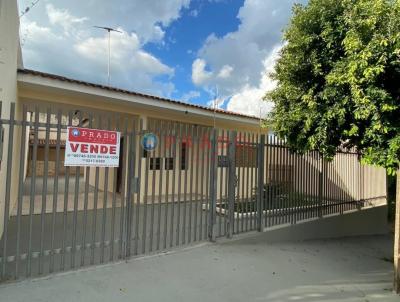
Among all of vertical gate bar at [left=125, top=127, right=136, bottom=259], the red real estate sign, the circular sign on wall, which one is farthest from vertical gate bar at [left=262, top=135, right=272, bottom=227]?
the red real estate sign

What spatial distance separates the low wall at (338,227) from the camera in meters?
6.89

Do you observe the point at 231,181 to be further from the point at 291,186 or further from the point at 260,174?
the point at 291,186

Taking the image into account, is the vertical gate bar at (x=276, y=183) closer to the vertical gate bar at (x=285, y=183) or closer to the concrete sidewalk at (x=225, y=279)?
the vertical gate bar at (x=285, y=183)

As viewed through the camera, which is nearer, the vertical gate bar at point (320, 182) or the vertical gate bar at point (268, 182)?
the vertical gate bar at point (268, 182)

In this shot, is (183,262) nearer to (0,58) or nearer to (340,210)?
(0,58)

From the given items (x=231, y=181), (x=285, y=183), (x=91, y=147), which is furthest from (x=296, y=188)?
(x=91, y=147)

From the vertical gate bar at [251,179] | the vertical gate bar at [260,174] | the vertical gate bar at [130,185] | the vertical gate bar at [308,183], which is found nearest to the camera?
the vertical gate bar at [130,185]

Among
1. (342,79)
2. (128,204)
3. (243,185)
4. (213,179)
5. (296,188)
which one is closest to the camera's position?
(342,79)

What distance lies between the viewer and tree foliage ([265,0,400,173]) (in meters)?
4.07

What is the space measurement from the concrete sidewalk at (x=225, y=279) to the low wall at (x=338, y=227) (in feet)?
2.42

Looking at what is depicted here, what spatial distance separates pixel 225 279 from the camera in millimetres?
4145

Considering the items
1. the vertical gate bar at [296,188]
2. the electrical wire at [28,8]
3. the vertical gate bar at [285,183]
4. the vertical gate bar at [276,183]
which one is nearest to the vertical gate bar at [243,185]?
the vertical gate bar at [276,183]

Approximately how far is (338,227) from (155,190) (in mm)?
5527

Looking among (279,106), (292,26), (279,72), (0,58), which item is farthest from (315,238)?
(0,58)
